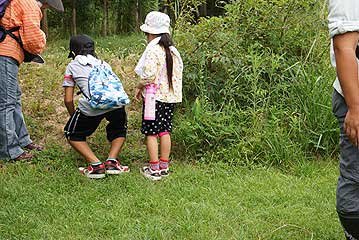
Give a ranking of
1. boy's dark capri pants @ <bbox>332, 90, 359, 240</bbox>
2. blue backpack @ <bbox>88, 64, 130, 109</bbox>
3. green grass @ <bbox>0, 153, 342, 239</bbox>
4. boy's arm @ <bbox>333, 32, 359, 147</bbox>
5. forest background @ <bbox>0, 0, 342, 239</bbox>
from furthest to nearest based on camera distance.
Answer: blue backpack @ <bbox>88, 64, 130, 109</bbox> → forest background @ <bbox>0, 0, 342, 239</bbox> → green grass @ <bbox>0, 153, 342, 239</bbox> → boy's dark capri pants @ <bbox>332, 90, 359, 240</bbox> → boy's arm @ <bbox>333, 32, 359, 147</bbox>

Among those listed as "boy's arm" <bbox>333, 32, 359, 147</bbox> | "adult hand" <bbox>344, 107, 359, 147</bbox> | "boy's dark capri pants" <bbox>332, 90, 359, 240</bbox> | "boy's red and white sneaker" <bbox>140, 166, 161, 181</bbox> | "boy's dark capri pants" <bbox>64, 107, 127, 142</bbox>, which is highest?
"boy's arm" <bbox>333, 32, 359, 147</bbox>

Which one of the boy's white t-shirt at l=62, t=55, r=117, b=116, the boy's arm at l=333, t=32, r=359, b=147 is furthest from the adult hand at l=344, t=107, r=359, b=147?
the boy's white t-shirt at l=62, t=55, r=117, b=116

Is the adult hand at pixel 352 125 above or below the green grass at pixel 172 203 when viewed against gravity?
above

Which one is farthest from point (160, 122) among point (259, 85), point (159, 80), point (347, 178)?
point (347, 178)

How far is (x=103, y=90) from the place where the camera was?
13.9 ft

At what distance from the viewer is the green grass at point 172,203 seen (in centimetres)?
336

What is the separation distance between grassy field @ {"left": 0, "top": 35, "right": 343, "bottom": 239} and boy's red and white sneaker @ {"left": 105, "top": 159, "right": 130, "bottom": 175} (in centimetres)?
10

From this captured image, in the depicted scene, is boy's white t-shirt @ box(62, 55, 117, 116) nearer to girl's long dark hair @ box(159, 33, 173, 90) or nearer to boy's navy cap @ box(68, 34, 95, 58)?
boy's navy cap @ box(68, 34, 95, 58)

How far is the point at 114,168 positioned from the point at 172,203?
85cm

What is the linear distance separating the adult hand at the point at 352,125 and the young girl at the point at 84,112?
2.43m

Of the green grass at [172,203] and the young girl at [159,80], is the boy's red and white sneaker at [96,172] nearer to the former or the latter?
the green grass at [172,203]

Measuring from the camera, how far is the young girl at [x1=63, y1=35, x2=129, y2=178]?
173 inches

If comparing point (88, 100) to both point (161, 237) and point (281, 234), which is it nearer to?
point (161, 237)

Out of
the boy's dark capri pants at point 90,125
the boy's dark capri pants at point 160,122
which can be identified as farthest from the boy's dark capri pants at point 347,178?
the boy's dark capri pants at point 90,125
